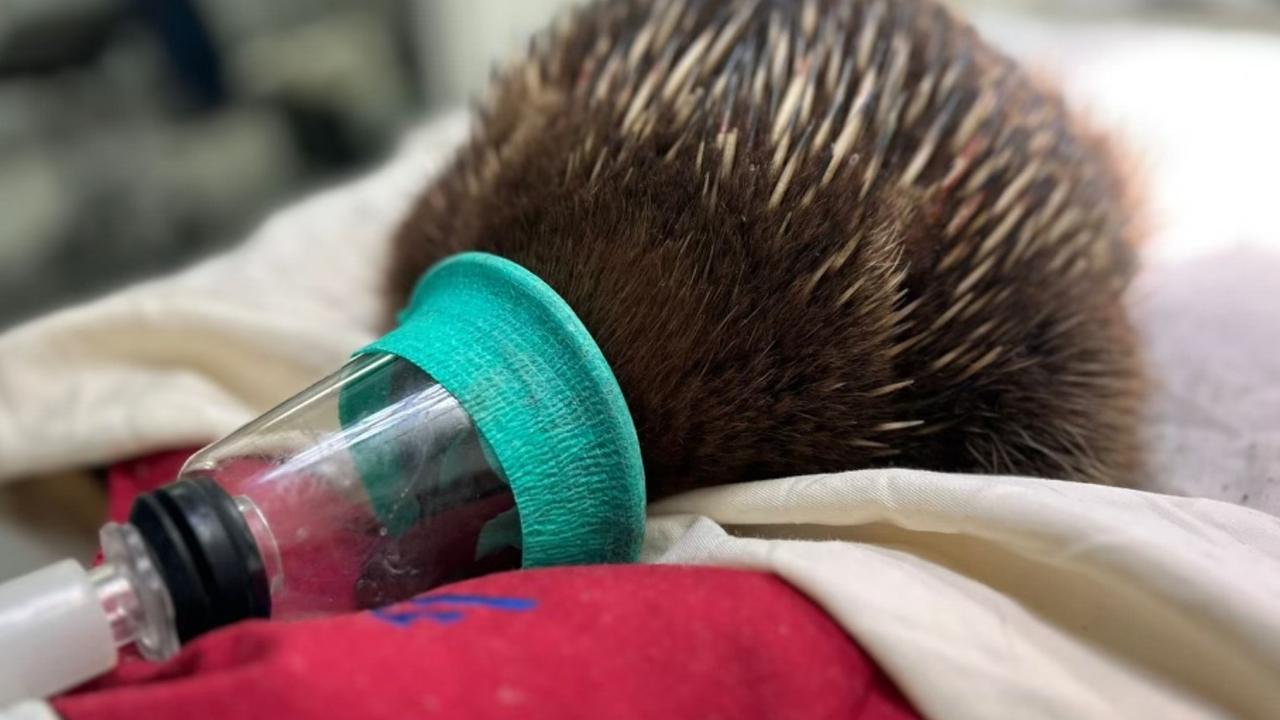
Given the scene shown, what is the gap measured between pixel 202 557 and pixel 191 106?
3.71 feet

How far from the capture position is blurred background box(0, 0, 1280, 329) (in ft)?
4.22

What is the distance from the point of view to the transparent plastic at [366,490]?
1.74 feet

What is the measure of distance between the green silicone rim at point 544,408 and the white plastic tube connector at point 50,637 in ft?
0.61

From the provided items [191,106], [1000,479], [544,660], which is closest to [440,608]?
[544,660]

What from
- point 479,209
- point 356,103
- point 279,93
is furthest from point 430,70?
point 479,209

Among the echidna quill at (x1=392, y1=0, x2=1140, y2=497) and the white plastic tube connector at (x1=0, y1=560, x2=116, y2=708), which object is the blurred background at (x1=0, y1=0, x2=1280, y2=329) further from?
the white plastic tube connector at (x1=0, y1=560, x2=116, y2=708)

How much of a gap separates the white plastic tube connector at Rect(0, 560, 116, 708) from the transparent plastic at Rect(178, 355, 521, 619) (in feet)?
0.24

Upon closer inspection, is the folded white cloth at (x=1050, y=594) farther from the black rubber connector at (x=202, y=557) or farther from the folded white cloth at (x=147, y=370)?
the folded white cloth at (x=147, y=370)

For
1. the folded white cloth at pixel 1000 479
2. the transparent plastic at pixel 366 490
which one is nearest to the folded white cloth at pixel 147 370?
the folded white cloth at pixel 1000 479

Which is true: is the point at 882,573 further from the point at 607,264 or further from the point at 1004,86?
the point at 1004,86

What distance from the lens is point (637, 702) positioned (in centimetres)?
47

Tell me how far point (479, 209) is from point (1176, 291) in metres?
0.63

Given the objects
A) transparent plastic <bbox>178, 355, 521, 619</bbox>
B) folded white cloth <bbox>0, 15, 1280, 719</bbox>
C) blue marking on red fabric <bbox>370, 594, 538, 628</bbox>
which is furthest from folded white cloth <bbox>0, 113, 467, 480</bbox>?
blue marking on red fabric <bbox>370, 594, 538, 628</bbox>

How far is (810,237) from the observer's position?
24.0 inches
